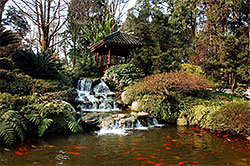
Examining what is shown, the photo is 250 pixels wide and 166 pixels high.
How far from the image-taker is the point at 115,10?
22.9m

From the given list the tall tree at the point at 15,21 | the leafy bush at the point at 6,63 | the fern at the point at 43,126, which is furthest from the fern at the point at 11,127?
the tall tree at the point at 15,21

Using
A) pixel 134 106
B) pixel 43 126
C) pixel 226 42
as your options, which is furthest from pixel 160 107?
pixel 226 42

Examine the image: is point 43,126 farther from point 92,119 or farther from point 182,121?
point 182,121

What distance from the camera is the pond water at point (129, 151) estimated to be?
2.99 m

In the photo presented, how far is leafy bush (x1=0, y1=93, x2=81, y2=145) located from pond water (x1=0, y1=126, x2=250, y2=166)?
1.12 feet

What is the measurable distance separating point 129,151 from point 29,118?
9.43ft

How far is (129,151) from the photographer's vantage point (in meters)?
3.51

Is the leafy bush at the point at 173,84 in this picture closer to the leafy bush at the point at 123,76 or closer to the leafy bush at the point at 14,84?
the leafy bush at the point at 123,76

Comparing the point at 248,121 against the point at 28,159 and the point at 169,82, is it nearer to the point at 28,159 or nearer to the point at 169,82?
the point at 169,82

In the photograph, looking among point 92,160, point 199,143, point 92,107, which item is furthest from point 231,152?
point 92,107

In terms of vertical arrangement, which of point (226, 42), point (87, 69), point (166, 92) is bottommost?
point (166, 92)

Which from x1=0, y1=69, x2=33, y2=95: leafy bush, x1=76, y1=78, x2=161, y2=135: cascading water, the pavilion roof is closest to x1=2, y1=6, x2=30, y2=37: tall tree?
the pavilion roof

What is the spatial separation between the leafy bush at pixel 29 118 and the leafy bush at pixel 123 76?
6.22 m

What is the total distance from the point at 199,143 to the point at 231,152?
0.74 metres
